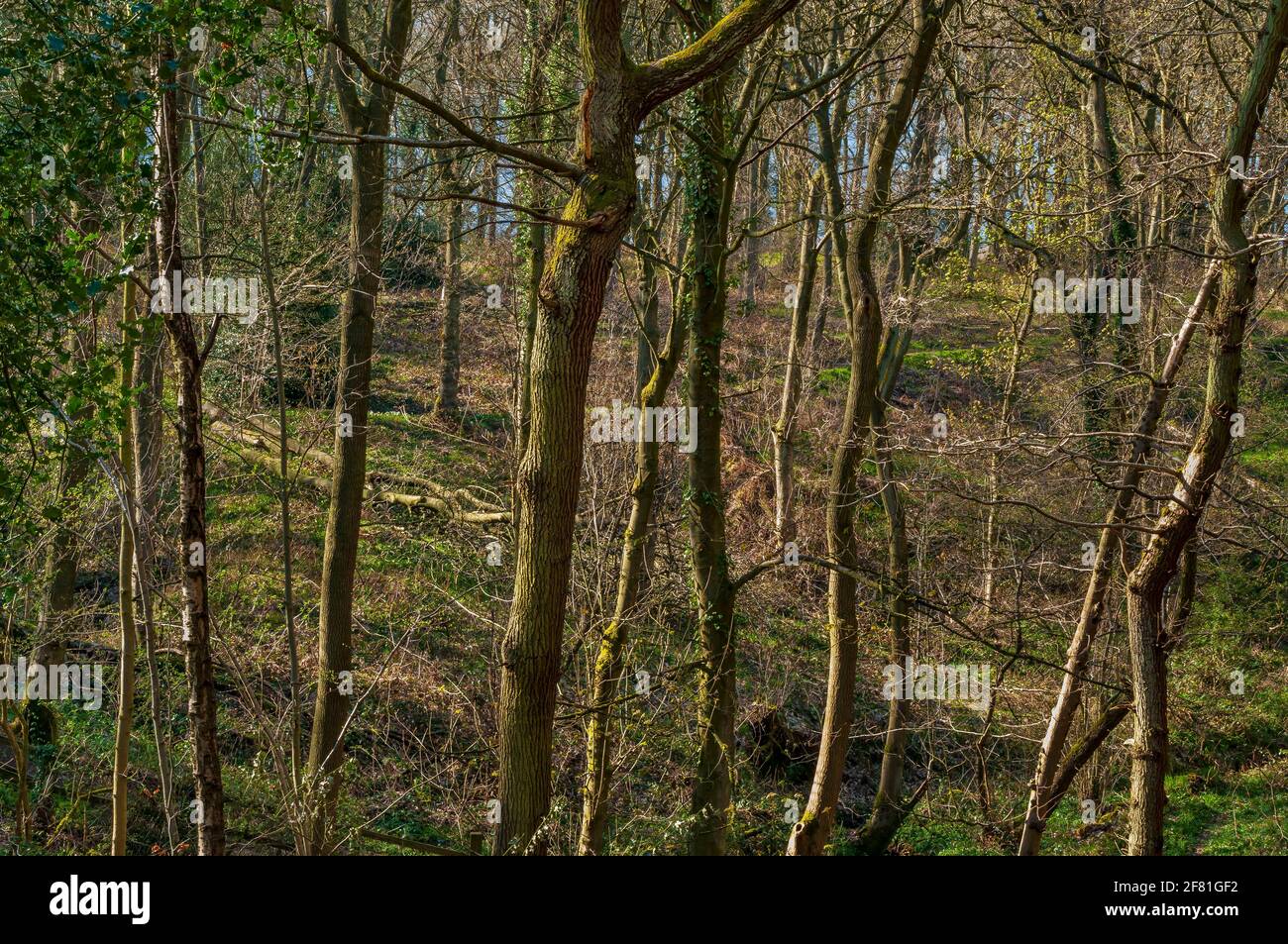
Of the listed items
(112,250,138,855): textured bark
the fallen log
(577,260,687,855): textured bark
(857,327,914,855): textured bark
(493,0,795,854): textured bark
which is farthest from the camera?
the fallen log

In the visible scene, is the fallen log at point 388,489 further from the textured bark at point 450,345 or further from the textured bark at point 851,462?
the textured bark at point 851,462

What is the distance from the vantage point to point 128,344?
4770mm

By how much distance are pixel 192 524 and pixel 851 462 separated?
5.71 meters

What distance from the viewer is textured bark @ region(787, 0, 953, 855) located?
8805mm

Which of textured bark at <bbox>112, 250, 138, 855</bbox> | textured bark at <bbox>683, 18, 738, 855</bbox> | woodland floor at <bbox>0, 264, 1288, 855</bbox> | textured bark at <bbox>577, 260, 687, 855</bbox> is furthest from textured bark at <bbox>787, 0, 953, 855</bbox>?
textured bark at <bbox>112, 250, 138, 855</bbox>

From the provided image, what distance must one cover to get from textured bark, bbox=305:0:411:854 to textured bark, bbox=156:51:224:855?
3475 millimetres

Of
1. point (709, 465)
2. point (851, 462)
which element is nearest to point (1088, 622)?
point (851, 462)

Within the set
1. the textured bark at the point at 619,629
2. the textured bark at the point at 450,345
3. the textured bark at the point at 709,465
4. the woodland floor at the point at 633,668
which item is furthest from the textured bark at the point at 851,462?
the textured bark at the point at 450,345

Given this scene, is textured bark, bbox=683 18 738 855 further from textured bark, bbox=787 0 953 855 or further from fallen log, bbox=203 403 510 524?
fallen log, bbox=203 403 510 524

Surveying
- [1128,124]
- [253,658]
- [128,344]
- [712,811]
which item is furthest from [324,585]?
[1128,124]

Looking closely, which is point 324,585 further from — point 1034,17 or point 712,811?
point 1034,17

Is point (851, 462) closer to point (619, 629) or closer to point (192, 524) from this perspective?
point (619, 629)

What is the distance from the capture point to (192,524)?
532 cm
